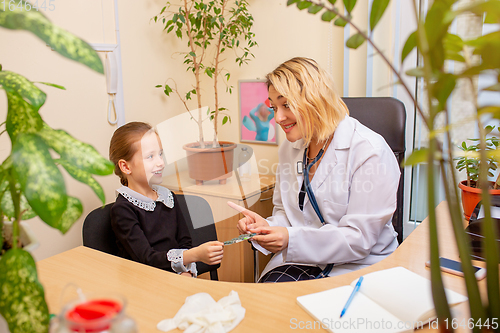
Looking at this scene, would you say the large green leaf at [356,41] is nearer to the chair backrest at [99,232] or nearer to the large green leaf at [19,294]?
the large green leaf at [19,294]

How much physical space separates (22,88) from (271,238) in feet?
3.35

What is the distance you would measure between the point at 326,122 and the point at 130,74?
4.37 feet

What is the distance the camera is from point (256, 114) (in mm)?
2617

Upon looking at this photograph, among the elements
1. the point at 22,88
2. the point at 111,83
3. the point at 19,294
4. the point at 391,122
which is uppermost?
the point at 111,83

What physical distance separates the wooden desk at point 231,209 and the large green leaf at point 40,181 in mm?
1681

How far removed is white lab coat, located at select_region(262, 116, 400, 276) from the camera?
1346mm

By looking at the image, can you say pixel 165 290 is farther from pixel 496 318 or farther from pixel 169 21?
pixel 169 21

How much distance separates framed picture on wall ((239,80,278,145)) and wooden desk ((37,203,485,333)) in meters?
1.51

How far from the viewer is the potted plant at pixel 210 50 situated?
2.29m

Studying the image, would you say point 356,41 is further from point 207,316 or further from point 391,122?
point 391,122

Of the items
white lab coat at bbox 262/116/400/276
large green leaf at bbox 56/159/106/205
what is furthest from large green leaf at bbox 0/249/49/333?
white lab coat at bbox 262/116/400/276

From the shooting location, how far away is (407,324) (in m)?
0.76

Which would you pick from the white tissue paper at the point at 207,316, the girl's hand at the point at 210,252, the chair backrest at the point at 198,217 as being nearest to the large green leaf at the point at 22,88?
the white tissue paper at the point at 207,316

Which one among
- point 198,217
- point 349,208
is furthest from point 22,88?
point 198,217
